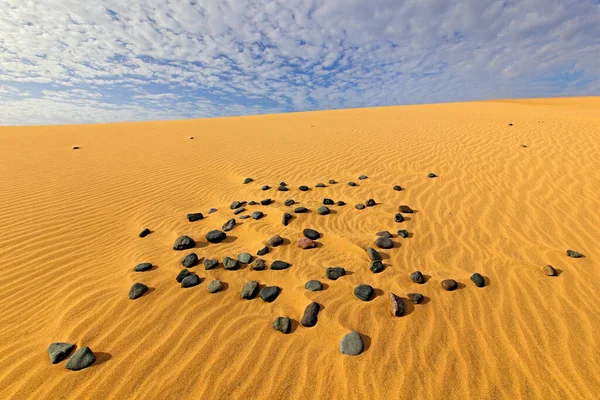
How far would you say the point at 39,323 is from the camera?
276 centimetres

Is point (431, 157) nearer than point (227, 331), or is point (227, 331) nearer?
point (227, 331)

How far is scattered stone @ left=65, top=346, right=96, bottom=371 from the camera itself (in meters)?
2.27

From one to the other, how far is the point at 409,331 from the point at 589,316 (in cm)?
179

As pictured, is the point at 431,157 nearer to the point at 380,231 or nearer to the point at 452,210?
the point at 452,210

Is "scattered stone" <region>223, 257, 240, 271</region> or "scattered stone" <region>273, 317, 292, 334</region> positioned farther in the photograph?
"scattered stone" <region>223, 257, 240, 271</region>

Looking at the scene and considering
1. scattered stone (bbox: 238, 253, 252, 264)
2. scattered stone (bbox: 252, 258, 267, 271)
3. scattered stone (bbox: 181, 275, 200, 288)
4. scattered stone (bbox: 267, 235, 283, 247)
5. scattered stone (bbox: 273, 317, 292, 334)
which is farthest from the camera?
scattered stone (bbox: 267, 235, 283, 247)

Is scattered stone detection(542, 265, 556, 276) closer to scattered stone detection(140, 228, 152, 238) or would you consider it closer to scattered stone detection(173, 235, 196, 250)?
scattered stone detection(173, 235, 196, 250)

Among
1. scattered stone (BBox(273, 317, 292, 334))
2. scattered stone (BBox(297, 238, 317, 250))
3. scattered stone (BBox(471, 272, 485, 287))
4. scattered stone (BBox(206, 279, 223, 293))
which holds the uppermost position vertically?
scattered stone (BBox(297, 238, 317, 250))

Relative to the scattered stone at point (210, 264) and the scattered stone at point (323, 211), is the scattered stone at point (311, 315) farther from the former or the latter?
the scattered stone at point (323, 211)

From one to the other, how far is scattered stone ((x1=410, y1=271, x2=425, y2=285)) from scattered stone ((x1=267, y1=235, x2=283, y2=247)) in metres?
1.84

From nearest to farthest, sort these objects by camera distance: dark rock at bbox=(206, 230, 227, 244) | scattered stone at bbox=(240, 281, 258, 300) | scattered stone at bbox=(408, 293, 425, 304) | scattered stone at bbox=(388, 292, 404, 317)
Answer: scattered stone at bbox=(388, 292, 404, 317) → scattered stone at bbox=(408, 293, 425, 304) → scattered stone at bbox=(240, 281, 258, 300) → dark rock at bbox=(206, 230, 227, 244)

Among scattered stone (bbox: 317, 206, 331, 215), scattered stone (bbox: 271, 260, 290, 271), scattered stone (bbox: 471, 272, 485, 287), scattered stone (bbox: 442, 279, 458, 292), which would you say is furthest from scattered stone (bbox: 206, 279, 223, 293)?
scattered stone (bbox: 471, 272, 485, 287)

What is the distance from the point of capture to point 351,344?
2422 mm

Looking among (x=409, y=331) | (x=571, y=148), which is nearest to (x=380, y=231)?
(x=409, y=331)
